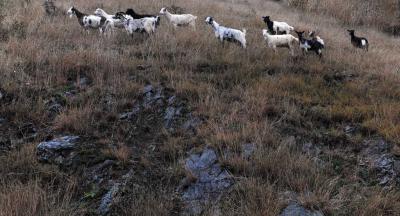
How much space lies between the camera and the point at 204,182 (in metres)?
5.68

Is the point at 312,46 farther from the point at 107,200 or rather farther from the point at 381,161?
the point at 107,200

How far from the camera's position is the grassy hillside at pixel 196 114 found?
206 inches

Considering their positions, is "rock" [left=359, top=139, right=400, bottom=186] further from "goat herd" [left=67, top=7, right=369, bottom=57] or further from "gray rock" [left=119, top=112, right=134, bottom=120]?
"goat herd" [left=67, top=7, right=369, bottom=57]

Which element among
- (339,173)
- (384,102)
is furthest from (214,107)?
(384,102)

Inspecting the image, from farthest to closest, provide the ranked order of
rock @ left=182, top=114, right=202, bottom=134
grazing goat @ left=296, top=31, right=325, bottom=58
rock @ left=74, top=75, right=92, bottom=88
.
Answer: grazing goat @ left=296, top=31, right=325, bottom=58, rock @ left=74, top=75, right=92, bottom=88, rock @ left=182, top=114, right=202, bottom=134

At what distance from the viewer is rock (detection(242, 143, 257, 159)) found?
5956 millimetres

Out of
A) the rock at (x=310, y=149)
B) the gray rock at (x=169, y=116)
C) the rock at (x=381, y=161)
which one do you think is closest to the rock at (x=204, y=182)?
the gray rock at (x=169, y=116)

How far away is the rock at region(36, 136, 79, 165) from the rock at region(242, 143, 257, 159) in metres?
2.41

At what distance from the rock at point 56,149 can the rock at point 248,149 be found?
2.41m

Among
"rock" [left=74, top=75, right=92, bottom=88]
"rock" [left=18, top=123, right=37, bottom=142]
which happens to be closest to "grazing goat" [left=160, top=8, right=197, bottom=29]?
"rock" [left=74, top=75, right=92, bottom=88]

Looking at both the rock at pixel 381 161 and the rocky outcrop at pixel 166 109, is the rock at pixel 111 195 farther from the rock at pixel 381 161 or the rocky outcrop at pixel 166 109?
the rock at pixel 381 161

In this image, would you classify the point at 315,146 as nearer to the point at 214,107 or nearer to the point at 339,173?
the point at 339,173

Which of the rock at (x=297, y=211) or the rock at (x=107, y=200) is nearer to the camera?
the rock at (x=297, y=211)

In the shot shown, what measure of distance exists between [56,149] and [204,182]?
7.20ft
